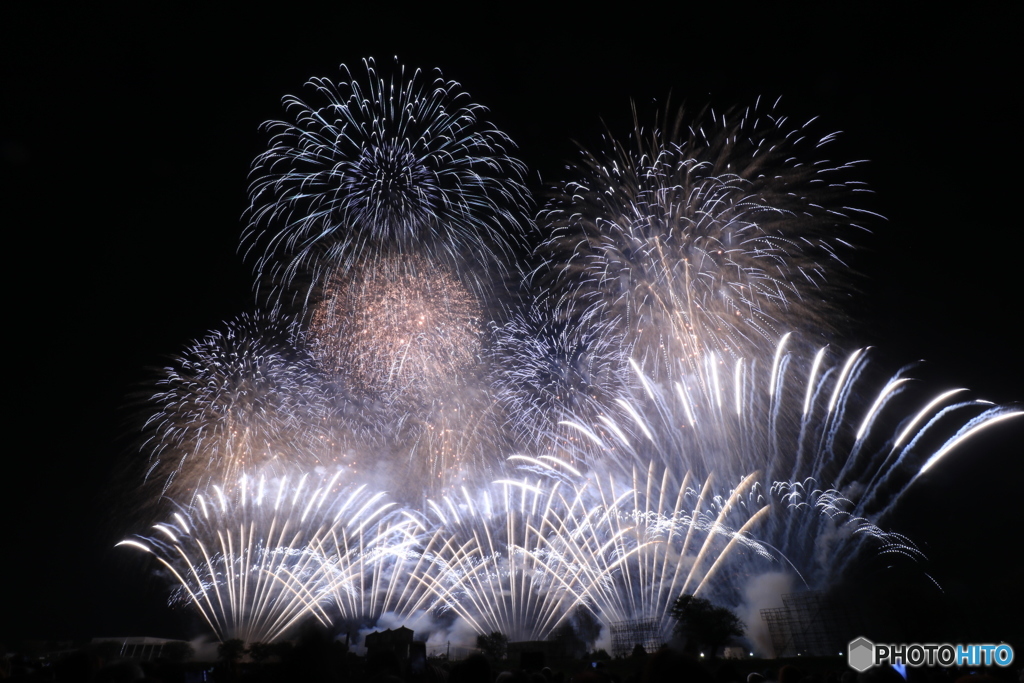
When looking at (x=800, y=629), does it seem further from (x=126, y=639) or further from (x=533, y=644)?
(x=126, y=639)

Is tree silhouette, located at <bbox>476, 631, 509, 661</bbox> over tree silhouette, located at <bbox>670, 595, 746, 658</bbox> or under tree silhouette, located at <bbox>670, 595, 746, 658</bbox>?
under

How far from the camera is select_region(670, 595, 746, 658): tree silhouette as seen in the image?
56969mm

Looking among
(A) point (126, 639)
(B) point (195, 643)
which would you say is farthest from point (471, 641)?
(A) point (126, 639)

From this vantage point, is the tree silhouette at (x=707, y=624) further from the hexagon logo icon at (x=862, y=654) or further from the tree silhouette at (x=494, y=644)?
the hexagon logo icon at (x=862, y=654)

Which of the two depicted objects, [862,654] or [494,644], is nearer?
[862,654]
